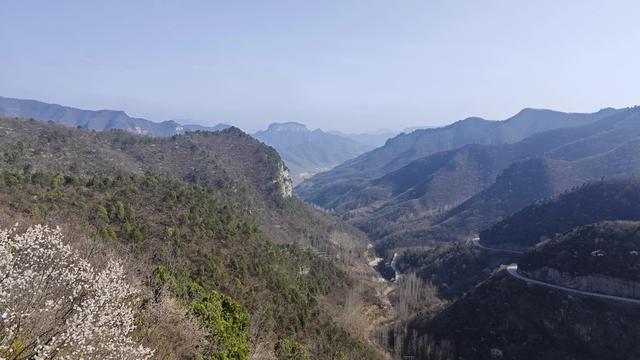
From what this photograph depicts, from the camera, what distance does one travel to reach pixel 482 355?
78.9 metres

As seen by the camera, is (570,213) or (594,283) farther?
(570,213)

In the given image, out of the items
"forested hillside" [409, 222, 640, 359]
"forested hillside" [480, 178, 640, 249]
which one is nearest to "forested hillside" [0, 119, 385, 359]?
"forested hillside" [409, 222, 640, 359]

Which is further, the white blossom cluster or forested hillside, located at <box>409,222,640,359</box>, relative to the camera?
forested hillside, located at <box>409,222,640,359</box>

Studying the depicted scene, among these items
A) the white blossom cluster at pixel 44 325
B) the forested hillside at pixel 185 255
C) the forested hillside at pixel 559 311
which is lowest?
the forested hillside at pixel 559 311

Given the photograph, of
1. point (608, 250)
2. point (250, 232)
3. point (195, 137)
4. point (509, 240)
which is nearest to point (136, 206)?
point (250, 232)

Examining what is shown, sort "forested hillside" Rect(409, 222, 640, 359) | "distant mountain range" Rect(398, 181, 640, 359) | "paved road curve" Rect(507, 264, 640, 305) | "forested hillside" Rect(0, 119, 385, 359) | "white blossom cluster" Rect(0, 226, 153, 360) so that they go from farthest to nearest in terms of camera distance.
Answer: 1. "paved road curve" Rect(507, 264, 640, 305)
2. "distant mountain range" Rect(398, 181, 640, 359)
3. "forested hillside" Rect(409, 222, 640, 359)
4. "forested hillside" Rect(0, 119, 385, 359)
5. "white blossom cluster" Rect(0, 226, 153, 360)

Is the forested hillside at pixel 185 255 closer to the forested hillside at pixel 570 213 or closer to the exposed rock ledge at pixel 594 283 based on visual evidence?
the exposed rock ledge at pixel 594 283

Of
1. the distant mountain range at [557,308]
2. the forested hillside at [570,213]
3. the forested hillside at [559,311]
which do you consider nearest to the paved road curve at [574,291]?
the distant mountain range at [557,308]

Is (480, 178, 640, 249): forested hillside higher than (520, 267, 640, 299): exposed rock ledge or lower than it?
higher

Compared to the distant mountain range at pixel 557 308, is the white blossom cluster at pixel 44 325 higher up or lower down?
higher up

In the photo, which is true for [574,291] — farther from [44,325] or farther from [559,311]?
[44,325]

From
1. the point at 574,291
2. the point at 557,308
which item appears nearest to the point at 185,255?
the point at 557,308

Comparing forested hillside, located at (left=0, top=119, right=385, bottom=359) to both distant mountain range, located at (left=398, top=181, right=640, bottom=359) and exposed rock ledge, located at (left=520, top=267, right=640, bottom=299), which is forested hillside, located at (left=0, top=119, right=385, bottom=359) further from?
exposed rock ledge, located at (left=520, top=267, right=640, bottom=299)

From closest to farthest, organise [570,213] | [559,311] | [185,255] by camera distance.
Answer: [185,255] → [559,311] → [570,213]
